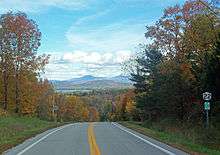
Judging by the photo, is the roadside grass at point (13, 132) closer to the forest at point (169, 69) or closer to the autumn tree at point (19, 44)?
the forest at point (169, 69)

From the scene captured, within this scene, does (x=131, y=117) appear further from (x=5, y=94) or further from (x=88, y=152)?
(x=88, y=152)

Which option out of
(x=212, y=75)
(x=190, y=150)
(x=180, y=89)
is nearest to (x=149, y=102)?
(x=180, y=89)

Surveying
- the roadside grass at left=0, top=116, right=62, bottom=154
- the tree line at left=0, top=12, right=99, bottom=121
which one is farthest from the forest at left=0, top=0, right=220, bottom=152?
the roadside grass at left=0, top=116, right=62, bottom=154

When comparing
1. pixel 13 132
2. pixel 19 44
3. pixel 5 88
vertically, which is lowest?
pixel 13 132

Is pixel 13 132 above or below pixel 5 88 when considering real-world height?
below

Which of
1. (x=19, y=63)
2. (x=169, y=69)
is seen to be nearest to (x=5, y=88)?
(x=19, y=63)

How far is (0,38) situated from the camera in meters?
58.2

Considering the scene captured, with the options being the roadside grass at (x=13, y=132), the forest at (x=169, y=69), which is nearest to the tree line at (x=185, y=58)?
Answer: the forest at (x=169, y=69)

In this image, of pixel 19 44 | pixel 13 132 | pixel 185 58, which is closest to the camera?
pixel 13 132

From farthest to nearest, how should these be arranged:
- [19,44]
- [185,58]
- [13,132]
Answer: [19,44] → [185,58] → [13,132]

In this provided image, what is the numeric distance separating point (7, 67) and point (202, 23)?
27.9 meters

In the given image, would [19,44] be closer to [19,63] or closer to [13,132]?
[19,63]

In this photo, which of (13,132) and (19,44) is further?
(19,44)

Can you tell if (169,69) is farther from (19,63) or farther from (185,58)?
(19,63)
